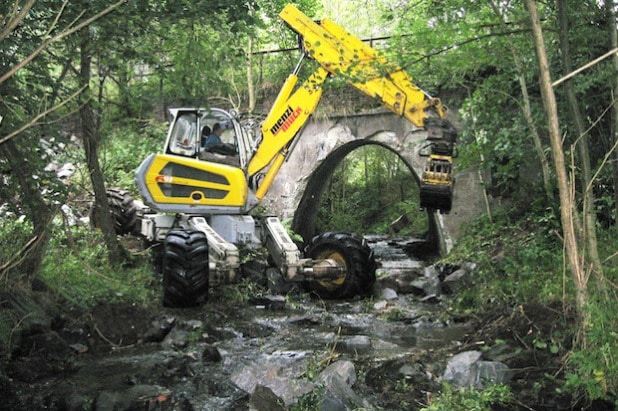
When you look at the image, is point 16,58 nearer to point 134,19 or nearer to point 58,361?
point 134,19

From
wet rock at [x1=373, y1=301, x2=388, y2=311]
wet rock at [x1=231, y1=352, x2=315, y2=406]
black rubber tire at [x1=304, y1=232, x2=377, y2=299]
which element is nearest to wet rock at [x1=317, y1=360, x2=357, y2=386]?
wet rock at [x1=231, y1=352, x2=315, y2=406]

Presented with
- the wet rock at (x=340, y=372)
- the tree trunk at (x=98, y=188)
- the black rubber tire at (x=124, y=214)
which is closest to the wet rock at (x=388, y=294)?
the tree trunk at (x=98, y=188)

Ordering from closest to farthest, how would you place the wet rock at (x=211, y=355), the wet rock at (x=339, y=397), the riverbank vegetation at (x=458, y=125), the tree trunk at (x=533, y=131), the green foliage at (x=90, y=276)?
the wet rock at (x=339, y=397) → the riverbank vegetation at (x=458, y=125) → the wet rock at (x=211, y=355) → the green foliage at (x=90, y=276) → the tree trunk at (x=533, y=131)

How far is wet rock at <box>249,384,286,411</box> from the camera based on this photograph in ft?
14.3

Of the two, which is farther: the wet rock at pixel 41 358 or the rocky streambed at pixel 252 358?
the wet rock at pixel 41 358

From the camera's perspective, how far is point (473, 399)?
4.18 m

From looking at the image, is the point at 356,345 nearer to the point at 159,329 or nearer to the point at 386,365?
the point at 386,365

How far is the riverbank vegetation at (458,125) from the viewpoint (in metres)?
4.36

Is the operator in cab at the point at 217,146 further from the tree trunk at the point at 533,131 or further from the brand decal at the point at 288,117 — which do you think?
the tree trunk at the point at 533,131

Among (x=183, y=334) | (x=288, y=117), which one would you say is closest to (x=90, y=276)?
(x=183, y=334)

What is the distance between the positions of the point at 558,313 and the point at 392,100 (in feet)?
10.4

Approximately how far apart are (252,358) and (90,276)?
8.24 feet

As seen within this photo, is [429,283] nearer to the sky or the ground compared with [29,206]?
nearer to the ground

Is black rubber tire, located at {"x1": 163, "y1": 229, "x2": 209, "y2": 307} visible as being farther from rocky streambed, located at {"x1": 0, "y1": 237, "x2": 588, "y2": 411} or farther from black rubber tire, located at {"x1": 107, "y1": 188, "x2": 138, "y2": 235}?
black rubber tire, located at {"x1": 107, "y1": 188, "x2": 138, "y2": 235}
